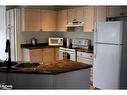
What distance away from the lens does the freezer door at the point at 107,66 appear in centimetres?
353

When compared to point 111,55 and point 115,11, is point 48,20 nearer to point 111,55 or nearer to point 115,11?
point 115,11

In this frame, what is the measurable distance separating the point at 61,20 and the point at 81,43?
3.23ft

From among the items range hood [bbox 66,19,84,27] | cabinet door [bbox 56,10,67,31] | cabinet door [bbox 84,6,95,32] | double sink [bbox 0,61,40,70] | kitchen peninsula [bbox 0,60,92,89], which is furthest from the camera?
cabinet door [bbox 56,10,67,31]

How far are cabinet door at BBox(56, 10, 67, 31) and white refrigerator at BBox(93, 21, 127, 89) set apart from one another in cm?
177

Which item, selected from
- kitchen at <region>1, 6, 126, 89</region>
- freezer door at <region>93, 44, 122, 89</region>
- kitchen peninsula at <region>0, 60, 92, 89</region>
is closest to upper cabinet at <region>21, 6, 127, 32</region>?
kitchen at <region>1, 6, 126, 89</region>

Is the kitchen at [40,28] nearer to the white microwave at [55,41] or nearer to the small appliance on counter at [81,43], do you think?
the small appliance on counter at [81,43]

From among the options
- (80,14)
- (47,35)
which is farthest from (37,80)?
(47,35)

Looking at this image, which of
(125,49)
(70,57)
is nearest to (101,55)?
(125,49)

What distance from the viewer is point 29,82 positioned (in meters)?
2.56

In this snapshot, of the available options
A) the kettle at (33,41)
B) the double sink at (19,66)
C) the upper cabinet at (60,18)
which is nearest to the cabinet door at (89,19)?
the upper cabinet at (60,18)

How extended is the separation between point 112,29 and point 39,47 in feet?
7.80

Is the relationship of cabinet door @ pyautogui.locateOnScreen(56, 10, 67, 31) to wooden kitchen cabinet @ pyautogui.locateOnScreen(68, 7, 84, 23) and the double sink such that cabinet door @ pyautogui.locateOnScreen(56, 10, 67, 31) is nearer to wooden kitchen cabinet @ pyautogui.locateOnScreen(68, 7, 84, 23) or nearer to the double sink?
wooden kitchen cabinet @ pyautogui.locateOnScreen(68, 7, 84, 23)

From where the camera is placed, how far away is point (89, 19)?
183 inches

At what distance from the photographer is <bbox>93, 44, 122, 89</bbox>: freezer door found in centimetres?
353
